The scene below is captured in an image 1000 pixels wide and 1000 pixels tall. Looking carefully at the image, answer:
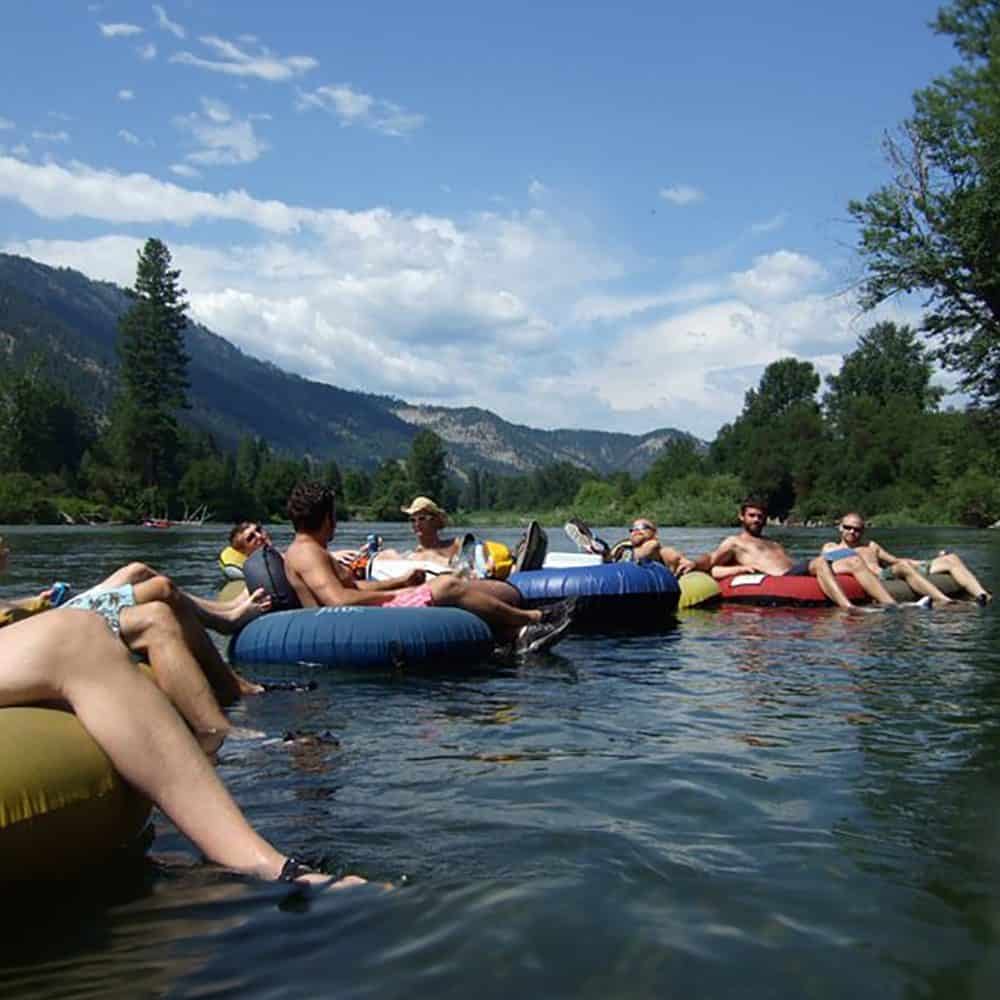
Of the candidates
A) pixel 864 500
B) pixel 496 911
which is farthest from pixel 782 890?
pixel 864 500

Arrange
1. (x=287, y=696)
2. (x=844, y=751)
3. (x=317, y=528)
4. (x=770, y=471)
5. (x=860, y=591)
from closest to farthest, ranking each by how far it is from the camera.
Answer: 1. (x=844, y=751)
2. (x=287, y=696)
3. (x=317, y=528)
4. (x=860, y=591)
5. (x=770, y=471)

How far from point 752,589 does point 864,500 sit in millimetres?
65606

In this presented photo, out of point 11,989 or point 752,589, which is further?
point 752,589

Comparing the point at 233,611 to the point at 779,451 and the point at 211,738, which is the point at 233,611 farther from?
the point at 779,451

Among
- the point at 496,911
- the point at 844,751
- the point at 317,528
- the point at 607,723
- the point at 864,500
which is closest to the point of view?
the point at 496,911

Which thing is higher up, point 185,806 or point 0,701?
point 0,701

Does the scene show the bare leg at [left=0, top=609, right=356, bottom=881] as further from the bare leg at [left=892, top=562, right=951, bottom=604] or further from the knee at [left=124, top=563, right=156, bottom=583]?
the bare leg at [left=892, top=562, right=951, bottom=604]

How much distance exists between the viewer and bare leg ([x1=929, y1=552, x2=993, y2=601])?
1284 centimetres

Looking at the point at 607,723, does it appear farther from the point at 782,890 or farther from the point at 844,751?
the point at 782,890

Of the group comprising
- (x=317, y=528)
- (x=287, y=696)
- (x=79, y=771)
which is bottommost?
(x=287, y=696)

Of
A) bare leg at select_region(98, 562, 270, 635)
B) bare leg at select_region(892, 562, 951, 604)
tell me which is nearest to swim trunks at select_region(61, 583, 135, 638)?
bare leg at select_region(98, 562, 270, 635)

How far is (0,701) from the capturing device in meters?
3.04

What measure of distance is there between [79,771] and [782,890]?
203cm

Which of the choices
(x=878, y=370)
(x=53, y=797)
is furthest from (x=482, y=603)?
(x=878, y=370)
